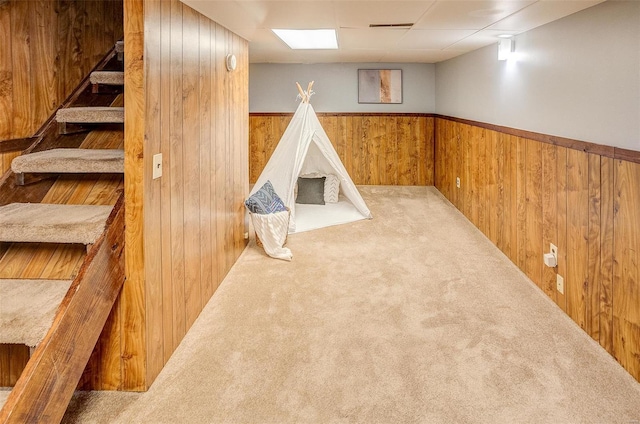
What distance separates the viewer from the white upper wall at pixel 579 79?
2.34 m

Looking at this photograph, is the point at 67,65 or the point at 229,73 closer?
the point at 67,65

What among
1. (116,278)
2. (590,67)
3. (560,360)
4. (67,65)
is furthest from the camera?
(67,65)

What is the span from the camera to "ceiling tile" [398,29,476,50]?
12.8ft

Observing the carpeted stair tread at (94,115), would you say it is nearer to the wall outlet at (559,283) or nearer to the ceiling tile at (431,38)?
the ceiling tile at (431,38)

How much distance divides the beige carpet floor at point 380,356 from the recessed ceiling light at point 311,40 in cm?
248

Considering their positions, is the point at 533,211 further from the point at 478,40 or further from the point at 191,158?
the point at 191,158

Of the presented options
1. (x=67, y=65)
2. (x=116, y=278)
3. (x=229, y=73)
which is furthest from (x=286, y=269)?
(x=67, y=65)

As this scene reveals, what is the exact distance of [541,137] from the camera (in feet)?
10.7

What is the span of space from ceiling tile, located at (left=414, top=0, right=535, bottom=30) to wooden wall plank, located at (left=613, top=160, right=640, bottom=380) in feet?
3.90

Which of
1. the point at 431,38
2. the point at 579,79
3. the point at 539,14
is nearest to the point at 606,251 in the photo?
the point at 579,79

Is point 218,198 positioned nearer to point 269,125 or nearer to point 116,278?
point 116,278

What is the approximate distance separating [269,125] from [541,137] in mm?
4966

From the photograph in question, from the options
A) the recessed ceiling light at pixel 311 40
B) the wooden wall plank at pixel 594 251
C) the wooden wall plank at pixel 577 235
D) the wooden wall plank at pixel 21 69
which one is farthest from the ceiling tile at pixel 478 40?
the wooden wall plank at pixel 21 69

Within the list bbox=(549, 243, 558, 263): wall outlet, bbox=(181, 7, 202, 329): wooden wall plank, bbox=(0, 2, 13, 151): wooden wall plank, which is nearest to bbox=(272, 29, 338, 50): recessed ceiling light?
bbox=(181, 7, 202, 329): wooden wall plank
